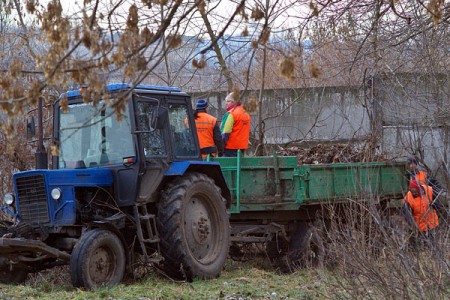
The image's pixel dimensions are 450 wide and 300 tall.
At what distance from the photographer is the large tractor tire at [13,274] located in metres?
8.82

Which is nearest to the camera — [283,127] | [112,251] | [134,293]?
[134,293]

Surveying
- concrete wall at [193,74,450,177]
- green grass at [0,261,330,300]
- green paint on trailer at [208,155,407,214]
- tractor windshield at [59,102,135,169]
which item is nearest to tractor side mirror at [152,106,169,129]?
tractor windshield at [59,102,135,169]

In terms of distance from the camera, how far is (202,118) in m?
11.4

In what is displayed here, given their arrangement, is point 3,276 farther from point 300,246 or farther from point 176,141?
point 300,246

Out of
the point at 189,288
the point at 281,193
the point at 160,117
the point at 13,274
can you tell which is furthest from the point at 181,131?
the point at 13,274

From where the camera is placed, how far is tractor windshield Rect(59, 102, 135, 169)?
8945mm

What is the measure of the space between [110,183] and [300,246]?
126 inches

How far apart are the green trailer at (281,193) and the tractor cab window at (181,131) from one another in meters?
1.13

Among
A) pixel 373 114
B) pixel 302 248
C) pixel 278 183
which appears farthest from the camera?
pixel 373 114

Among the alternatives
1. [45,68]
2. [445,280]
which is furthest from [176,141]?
[45,68]

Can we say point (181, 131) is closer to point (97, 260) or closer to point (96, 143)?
point (96, 143)

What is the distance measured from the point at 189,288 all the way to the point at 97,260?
1.01 m

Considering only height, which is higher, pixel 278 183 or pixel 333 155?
pixel 333 155

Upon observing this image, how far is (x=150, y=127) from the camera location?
8.70 meters
